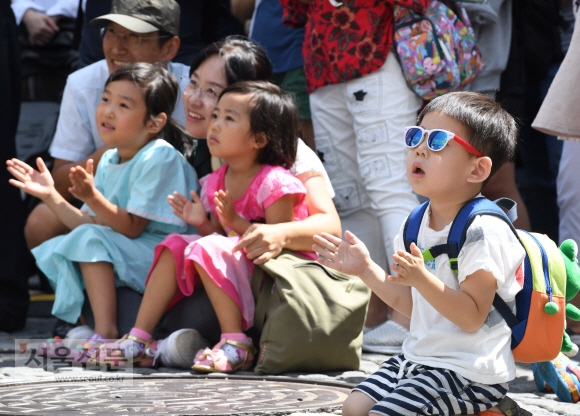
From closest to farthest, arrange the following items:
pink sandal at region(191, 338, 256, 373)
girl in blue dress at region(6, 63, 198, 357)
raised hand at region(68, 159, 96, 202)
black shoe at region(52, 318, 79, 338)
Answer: pink sandal at region(191, 338, 256, 373)
raised hand at region(68, 159, 96, 202)
girl in blue dress at region(6, 63, 198, 357)
black shoe at region(52, 318, 79, 338)

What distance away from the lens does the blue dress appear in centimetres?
405

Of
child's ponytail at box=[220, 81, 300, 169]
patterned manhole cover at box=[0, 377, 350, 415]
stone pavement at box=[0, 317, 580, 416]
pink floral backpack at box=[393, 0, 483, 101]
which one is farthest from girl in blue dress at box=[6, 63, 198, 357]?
pink floral backpack at box=[393, 0, 483, 101]

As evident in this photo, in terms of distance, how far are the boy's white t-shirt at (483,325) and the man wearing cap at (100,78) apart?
2.45m

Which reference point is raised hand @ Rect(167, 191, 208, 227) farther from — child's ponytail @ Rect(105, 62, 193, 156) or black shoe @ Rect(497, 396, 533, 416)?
black shoe @ Rect(497, 396, 533, 416)

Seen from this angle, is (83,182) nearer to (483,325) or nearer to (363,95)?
(363,95)

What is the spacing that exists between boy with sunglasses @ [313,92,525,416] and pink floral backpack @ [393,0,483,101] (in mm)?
1481

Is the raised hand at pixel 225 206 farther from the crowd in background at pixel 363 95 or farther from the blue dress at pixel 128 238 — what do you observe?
the crowd in background at pixel 363 95

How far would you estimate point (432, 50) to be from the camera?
4137 millimetres

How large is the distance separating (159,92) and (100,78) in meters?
0.62

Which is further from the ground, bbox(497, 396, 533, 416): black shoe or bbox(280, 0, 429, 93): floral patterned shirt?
bbox(280, 0, 429, 93): floral patterned shirt

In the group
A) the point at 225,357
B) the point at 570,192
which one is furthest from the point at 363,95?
the point at 225,357

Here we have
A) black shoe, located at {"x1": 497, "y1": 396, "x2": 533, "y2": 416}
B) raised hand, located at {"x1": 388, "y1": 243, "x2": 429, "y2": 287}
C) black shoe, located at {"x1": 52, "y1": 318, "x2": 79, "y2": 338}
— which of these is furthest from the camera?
black shoe, located at {"x1": 52, "y1": 318, "x2": 79, "y2": 338}

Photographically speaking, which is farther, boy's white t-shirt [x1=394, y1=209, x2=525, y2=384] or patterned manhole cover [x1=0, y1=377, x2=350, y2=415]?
patterned manhole cover [x1=0, y1=377, x2=350, y2=415]

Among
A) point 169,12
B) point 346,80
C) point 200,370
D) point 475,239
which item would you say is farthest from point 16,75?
point 475,239
